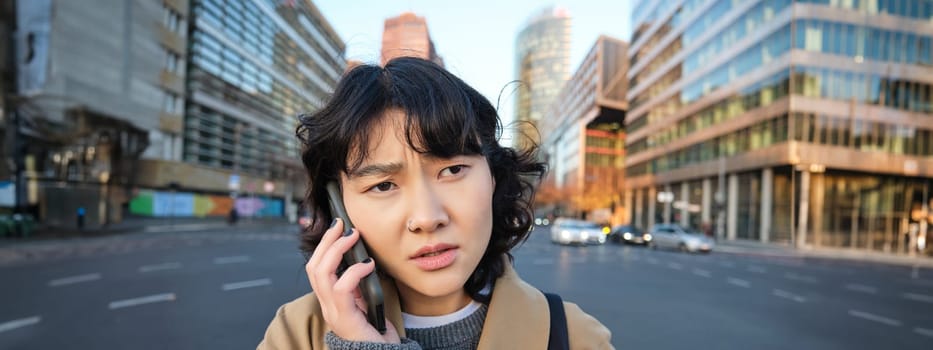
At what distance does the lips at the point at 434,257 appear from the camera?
1138 millimetres

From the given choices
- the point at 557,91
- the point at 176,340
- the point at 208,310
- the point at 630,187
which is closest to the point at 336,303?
the point at 557,91

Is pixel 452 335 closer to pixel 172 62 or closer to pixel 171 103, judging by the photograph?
pixel 171 103

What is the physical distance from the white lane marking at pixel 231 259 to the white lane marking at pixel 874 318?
12.2 metres

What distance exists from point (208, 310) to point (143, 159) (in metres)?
35.3

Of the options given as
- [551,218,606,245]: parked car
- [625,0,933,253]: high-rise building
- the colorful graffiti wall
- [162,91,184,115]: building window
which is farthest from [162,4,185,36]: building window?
[625,0,933,253]: high-rise building

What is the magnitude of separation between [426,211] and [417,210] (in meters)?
0.02

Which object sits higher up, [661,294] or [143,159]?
[143,159]

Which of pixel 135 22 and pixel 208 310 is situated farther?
pixel 135 22

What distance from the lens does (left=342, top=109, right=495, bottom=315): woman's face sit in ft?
3.74

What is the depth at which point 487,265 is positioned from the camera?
1445 millimetres

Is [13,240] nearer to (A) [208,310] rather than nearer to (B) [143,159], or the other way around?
(A) [208,310]

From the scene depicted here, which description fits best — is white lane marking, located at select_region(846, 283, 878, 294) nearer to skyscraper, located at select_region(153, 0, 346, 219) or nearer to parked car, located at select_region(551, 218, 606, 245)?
parked car, located at select_region(551, 218, 606, 245)

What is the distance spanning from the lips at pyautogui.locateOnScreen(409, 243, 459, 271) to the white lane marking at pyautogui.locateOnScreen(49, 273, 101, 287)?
9.50 metres

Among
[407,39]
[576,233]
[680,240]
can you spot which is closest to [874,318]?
[407,39]
